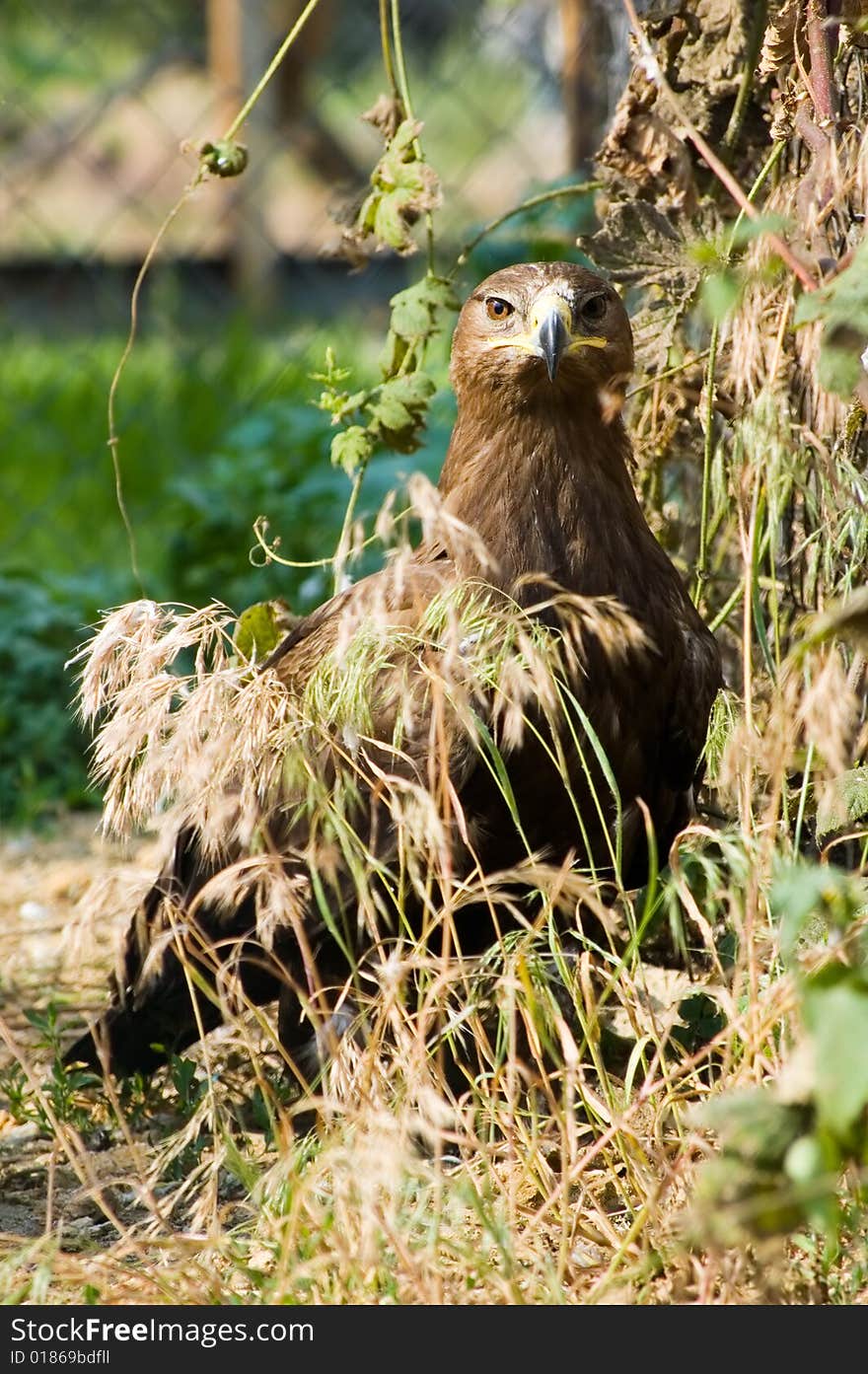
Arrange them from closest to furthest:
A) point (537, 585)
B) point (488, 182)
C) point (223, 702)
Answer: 1. point (223, 702)
2. point (537, 585)
3. point (488, 182)

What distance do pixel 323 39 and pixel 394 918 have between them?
8.63m

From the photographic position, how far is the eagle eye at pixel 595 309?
2717 millimetres

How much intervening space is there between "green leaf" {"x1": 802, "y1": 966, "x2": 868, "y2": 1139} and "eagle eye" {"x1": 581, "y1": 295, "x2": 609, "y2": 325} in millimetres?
1559

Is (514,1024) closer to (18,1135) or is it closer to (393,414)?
(18,1135)

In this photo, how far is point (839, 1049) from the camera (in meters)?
1.35

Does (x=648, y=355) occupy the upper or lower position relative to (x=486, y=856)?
upper

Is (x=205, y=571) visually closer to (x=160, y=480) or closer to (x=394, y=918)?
(x=160, y=480)

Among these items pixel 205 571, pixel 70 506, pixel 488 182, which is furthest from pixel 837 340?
pixel 488 182

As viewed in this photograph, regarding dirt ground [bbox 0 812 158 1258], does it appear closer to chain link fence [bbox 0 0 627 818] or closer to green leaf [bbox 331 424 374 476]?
chain link fence [bbox 0 0 627 818]

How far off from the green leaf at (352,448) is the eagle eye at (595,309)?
1.52 ft

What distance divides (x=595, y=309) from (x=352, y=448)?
Result: 486 millimetres

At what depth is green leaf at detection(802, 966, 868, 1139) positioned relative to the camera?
1330mm

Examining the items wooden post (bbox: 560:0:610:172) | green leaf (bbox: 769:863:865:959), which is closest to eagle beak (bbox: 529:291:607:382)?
green leaf (bbox: 769:863:865:959)

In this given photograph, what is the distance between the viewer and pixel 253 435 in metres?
5.12
